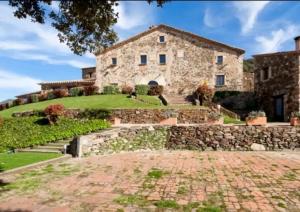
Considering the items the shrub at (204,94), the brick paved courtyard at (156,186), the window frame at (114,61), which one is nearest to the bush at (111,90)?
the window frame at (114,61)

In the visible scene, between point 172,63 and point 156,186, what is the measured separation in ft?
97.5

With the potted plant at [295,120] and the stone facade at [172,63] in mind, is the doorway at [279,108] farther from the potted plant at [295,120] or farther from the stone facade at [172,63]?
the stone facade at [172,63]

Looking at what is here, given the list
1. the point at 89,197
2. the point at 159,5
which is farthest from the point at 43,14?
the point at 89,197

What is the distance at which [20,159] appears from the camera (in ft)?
37.9

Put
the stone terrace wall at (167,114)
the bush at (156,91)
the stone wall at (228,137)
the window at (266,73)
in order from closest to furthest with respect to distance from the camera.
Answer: the stone wall at (228,137) → the stone terrace wall at (167,114) → the window at (266,73) → the bush at (156,91)

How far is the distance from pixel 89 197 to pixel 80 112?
16901 millimetres

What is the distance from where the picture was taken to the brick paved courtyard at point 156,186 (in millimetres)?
6594

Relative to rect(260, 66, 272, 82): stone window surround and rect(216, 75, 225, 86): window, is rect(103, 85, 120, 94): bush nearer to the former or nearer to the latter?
rect(216, 75, 225, 86): window

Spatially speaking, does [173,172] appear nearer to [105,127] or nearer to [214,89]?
[105,127]

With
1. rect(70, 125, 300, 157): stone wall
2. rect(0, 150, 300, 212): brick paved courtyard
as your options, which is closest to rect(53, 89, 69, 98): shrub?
rect(70, 125, 300, 157): stone wall

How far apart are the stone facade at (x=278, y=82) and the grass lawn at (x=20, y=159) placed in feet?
58.8

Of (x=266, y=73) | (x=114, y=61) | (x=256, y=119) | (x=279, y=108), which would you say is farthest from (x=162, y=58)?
(x=256, y=119)

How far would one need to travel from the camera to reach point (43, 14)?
7520mm

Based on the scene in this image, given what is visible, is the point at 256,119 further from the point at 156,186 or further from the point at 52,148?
the point at 52,148
